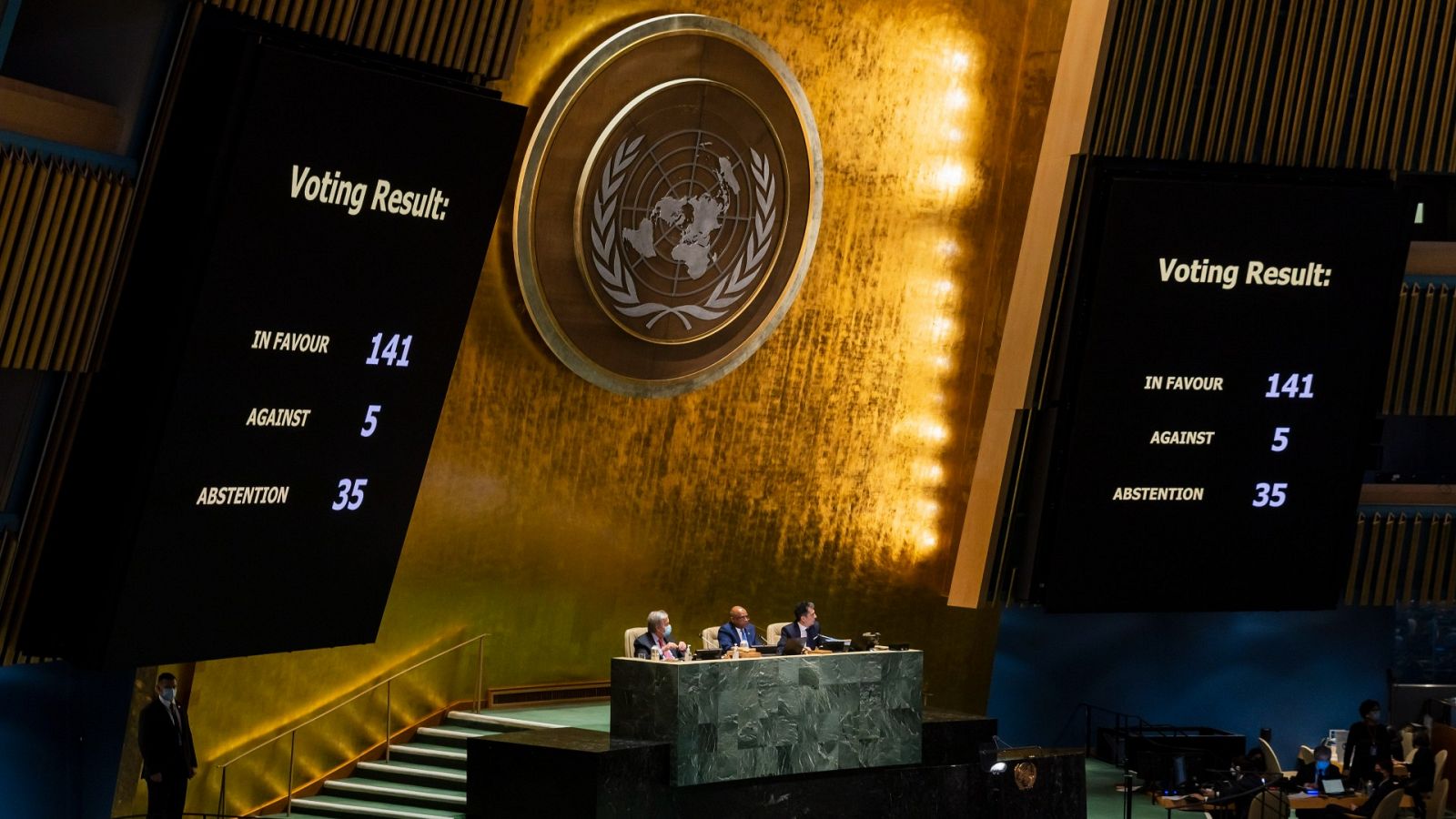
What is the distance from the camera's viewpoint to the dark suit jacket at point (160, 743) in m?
11.6

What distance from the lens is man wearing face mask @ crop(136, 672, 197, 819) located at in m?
11.6

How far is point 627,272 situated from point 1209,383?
4420 millimetres

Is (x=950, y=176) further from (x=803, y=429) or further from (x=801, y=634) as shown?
(x=801, y=634)

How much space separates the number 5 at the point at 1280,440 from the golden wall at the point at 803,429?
268 centimetres

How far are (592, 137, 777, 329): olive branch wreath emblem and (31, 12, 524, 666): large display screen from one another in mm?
3056

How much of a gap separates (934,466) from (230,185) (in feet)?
26.9

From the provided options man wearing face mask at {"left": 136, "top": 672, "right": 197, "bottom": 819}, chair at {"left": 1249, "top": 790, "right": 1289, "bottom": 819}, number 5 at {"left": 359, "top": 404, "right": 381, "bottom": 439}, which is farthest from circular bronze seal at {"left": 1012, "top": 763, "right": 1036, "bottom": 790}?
man wearing face mask at {"left": 136, "top": 672, "right": 197, "bottom": 819}

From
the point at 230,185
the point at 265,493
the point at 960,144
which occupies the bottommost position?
the point at 265,493

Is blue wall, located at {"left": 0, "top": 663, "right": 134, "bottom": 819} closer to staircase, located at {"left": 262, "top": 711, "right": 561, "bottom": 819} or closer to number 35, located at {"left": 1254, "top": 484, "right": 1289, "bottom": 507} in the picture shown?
staircase, located at {"left": 262, "top": 711, "right": 561, "bottom": 819}

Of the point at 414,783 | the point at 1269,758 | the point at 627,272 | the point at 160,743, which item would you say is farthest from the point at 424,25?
the point at 1269,758

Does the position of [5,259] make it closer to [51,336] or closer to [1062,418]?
[51,336]

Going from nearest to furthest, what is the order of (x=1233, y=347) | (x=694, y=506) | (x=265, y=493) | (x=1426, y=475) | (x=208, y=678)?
(x=265, y=493) < (x=208, y=678) < (x=1233, y=347) < (x=694, y=506) < (x=1426, y=475)

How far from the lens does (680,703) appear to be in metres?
11.8

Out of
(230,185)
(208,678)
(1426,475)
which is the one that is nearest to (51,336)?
(230,185)
